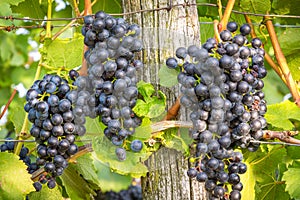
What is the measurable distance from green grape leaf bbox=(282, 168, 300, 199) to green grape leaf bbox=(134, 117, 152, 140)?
64cm

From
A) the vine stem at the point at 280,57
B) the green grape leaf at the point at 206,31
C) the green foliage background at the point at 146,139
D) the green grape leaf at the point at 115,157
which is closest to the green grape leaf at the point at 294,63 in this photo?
the green foliage background at the point at 146,139

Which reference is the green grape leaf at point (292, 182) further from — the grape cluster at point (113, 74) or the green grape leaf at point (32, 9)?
the green grape leaf at point (32, 9)

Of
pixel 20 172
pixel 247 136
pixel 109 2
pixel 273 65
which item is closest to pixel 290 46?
pixel 273 65

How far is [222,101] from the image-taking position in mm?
1074

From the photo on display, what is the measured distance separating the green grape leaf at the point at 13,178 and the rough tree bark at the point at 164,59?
0.29 meters

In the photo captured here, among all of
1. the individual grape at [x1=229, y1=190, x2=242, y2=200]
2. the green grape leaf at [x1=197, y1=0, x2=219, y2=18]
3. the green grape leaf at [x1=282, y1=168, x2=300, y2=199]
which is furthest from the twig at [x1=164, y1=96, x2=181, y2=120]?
the green grape leaf at [x1=197, y1=0, x2=219, y2=18]

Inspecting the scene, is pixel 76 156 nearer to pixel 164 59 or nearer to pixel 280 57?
pixel 164 59

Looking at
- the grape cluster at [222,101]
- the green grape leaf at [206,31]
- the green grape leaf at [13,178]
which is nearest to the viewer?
the grape cluster at [222,101]

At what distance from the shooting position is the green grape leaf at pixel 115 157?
1152 millimetres

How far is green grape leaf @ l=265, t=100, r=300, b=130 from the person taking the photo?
150 cm

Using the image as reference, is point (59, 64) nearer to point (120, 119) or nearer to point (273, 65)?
point (120, 119)

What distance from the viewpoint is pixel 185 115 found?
45.1 inches

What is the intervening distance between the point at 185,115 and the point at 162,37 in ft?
0.57

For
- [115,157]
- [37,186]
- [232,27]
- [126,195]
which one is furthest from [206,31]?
[126,195]
